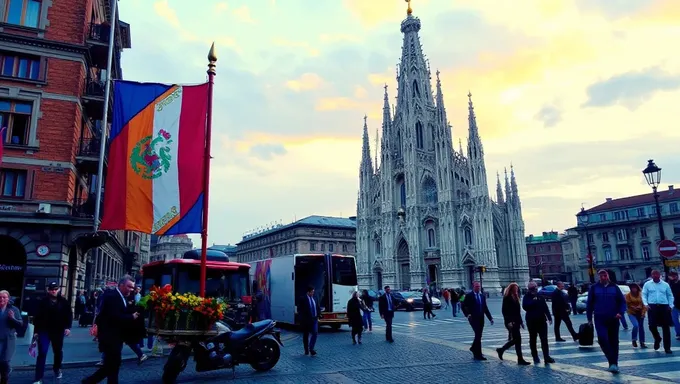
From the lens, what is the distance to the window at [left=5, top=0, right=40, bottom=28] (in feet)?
69.3

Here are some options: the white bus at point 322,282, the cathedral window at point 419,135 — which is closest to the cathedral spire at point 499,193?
the cathedral window at point 419,135

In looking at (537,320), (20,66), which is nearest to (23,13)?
(20,66)

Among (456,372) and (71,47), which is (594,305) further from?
(71,47)

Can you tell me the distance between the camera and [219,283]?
685 inches

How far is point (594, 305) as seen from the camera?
10.2m

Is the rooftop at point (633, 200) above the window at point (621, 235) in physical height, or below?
above

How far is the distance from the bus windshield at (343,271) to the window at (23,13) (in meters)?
17.7

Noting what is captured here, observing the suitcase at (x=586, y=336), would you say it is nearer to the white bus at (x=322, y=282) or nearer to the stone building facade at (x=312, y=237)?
the white bus at (x=322, y=282)

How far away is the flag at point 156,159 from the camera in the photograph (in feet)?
34.7

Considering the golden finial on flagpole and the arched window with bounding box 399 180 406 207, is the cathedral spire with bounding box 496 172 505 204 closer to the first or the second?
the arched window with bounding box 399 180 406 207

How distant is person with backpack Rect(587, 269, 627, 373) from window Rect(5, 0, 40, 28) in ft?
81.4

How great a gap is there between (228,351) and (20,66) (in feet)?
61.4

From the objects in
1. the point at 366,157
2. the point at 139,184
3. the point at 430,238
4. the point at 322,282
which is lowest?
the point at 322,282

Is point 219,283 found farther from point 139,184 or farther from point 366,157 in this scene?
point 366,157
